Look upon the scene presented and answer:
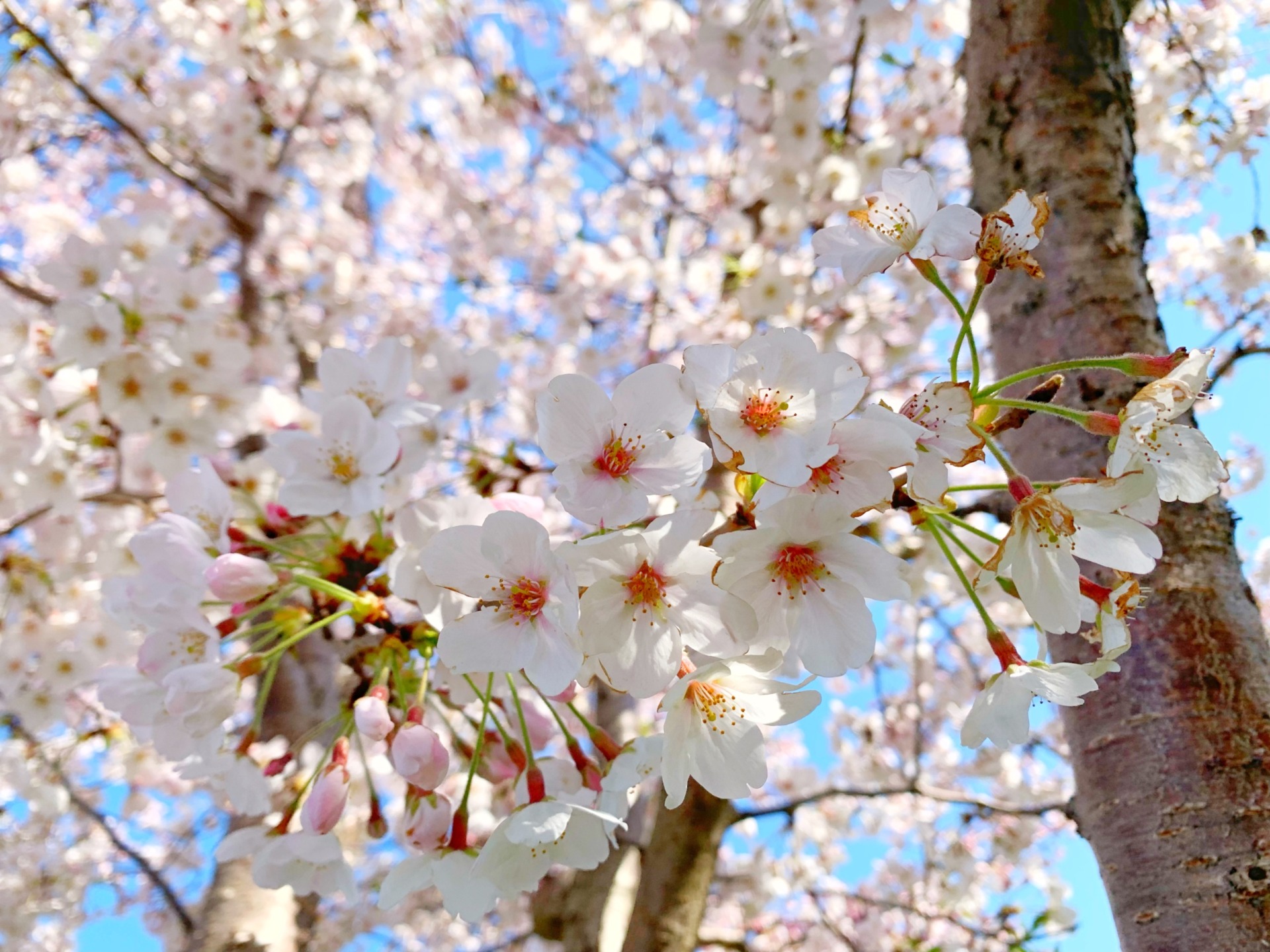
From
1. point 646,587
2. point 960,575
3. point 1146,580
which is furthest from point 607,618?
point 1146,580

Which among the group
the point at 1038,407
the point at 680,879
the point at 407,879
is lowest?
the point at 407,879

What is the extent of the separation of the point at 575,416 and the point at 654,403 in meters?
0.08

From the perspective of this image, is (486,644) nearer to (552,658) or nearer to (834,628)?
(552,658)

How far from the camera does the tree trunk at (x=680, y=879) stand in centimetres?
216

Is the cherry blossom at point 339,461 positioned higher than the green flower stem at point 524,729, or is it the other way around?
the cherry blossom at point 339,461

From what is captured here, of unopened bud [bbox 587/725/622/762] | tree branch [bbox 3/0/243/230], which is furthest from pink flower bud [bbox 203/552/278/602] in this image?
tree branch [bbox 3/0/243/230]

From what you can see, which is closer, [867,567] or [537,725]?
[867,567]

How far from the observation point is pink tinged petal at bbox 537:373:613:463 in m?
0.82

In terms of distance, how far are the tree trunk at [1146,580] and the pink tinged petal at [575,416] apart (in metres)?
0.80

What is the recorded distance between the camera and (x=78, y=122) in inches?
200

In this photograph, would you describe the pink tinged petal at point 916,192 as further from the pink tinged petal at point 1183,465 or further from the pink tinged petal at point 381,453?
the pink tinged petal at point 381,453

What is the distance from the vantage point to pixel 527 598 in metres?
0.84

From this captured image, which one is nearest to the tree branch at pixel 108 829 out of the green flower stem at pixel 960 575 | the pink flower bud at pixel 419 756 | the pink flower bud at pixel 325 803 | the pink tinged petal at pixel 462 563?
the pink flower bud at pixel 325 803

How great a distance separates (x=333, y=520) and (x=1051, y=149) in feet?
5.04
